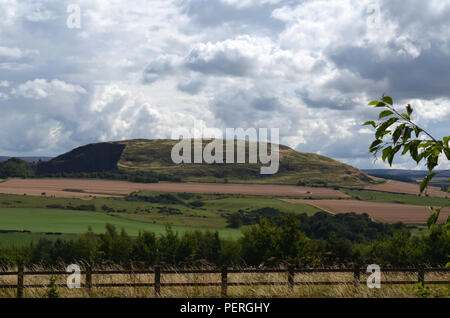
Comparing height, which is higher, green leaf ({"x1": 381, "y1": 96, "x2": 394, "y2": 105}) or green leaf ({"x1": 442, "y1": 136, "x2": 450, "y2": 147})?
green leaf ({"x1": 381, "y1": 96, "x2": 394, "y2": 105})

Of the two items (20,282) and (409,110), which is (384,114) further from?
(20,282)

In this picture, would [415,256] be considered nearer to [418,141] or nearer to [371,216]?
[371,216]

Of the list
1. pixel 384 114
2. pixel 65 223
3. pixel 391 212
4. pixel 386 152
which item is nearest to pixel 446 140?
pixel 386 152

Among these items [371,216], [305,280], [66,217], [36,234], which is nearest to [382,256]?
[371,216]

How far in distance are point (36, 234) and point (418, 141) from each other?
164299mm

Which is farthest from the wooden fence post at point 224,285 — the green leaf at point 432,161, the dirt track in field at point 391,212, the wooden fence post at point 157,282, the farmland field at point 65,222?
the dirt track in field at point 391,212

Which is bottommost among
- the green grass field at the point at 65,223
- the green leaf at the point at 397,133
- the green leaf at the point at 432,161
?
the green grass field at the point at 65,223

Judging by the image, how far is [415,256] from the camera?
9081 cm

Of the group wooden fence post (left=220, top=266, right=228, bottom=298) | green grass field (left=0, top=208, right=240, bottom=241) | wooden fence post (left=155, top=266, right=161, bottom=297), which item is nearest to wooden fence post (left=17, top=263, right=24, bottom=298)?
wooden fence post (left=155, top=266, right=161, bottom=297)

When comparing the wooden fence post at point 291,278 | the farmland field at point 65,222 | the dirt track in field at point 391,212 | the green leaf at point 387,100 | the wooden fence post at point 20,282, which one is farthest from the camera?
the farmland field at point 65,222

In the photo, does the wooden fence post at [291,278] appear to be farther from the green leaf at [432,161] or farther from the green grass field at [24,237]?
the green grass field at [24,237]

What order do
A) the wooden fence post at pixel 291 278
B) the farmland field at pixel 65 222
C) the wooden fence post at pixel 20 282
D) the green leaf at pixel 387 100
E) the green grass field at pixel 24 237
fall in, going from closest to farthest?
the green leaf at pixel 387 100 < the wooden fence post at pixel 291 278 < the wooden fence post at pixel 20 282 < the green grass field at pixel 24 237 < the farmland field at pixel 65 222

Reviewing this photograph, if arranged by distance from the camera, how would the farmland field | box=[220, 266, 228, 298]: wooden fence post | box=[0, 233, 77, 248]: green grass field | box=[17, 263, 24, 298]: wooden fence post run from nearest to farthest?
box=[220, 266, 228, 298]: wooden fence post
box=[17, 263, 24, 298]: wooden fence post
box=[0, 233, 77, 248]: green grass field
the farmland field

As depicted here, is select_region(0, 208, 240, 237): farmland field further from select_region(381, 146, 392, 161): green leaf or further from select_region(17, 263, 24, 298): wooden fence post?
select_region(381, 146, 392, 161): green leaf
